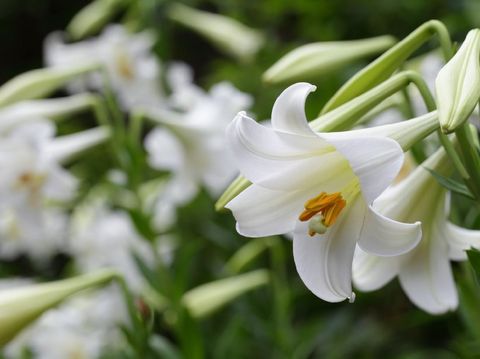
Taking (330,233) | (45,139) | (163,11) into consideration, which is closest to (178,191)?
(45,139)

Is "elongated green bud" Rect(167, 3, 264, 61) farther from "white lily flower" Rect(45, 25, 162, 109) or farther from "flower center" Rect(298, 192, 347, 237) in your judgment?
"flower center" Rect(298, 192, 347, 237)

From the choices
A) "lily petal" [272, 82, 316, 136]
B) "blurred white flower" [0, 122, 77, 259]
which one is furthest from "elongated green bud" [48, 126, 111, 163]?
"lily petal" [272, 82, 316, 136]

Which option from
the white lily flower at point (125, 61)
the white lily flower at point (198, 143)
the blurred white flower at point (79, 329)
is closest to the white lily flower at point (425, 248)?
the white lily flower at point (198, 143)

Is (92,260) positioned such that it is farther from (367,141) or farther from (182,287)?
(367,141)

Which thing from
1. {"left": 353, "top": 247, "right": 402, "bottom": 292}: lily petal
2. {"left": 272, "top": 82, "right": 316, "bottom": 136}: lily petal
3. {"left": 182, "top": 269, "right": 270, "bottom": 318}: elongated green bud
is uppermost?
{"left": 272, "top": 82, "right": 316, "bottom": 136}: lily petal

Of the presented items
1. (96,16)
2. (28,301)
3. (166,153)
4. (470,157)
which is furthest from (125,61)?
(470,157)

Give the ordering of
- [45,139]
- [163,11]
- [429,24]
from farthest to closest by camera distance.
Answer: [163,11] < [45,139] < [429,24]

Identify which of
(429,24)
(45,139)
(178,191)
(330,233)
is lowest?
(178,191)
